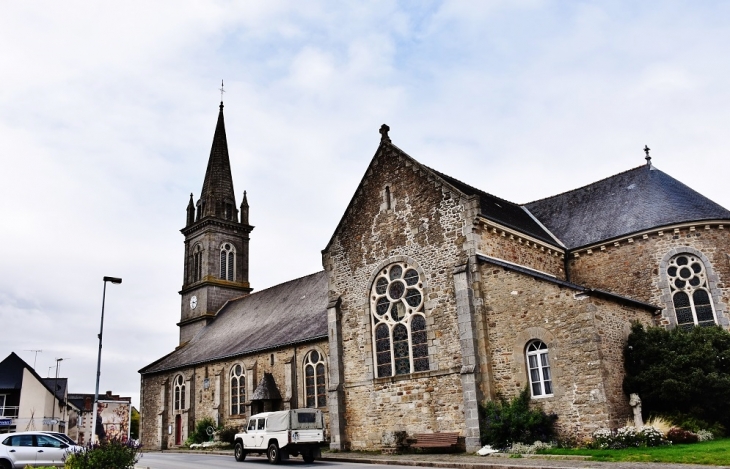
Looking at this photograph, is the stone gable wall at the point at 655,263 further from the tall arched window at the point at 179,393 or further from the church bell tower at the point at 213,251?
the church bell tower at the point at 213,251

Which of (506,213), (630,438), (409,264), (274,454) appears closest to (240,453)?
(274,454)

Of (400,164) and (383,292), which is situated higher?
(400,164)

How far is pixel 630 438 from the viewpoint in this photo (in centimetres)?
1661

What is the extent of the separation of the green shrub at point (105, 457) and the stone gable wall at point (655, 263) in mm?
17847

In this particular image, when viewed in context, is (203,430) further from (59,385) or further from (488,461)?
(59,385)

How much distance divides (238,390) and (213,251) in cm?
1545

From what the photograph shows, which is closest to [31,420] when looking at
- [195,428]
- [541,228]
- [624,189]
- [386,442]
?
[195,428]

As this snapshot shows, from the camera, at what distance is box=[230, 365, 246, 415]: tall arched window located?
32812 millimetres

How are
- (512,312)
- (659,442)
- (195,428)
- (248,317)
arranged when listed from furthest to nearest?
(248,317) → (195,428) → (512,312) → (659,442)

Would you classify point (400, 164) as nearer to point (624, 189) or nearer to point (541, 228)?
point (541, 228)

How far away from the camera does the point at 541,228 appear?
1075 inches

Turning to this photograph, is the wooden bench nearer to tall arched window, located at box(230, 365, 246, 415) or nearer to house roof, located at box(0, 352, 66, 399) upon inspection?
tall arched window, located at box(230, 365, 246, 415)

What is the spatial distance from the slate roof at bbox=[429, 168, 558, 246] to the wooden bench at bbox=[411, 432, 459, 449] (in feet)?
24.8

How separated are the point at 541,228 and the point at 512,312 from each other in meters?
8.60
